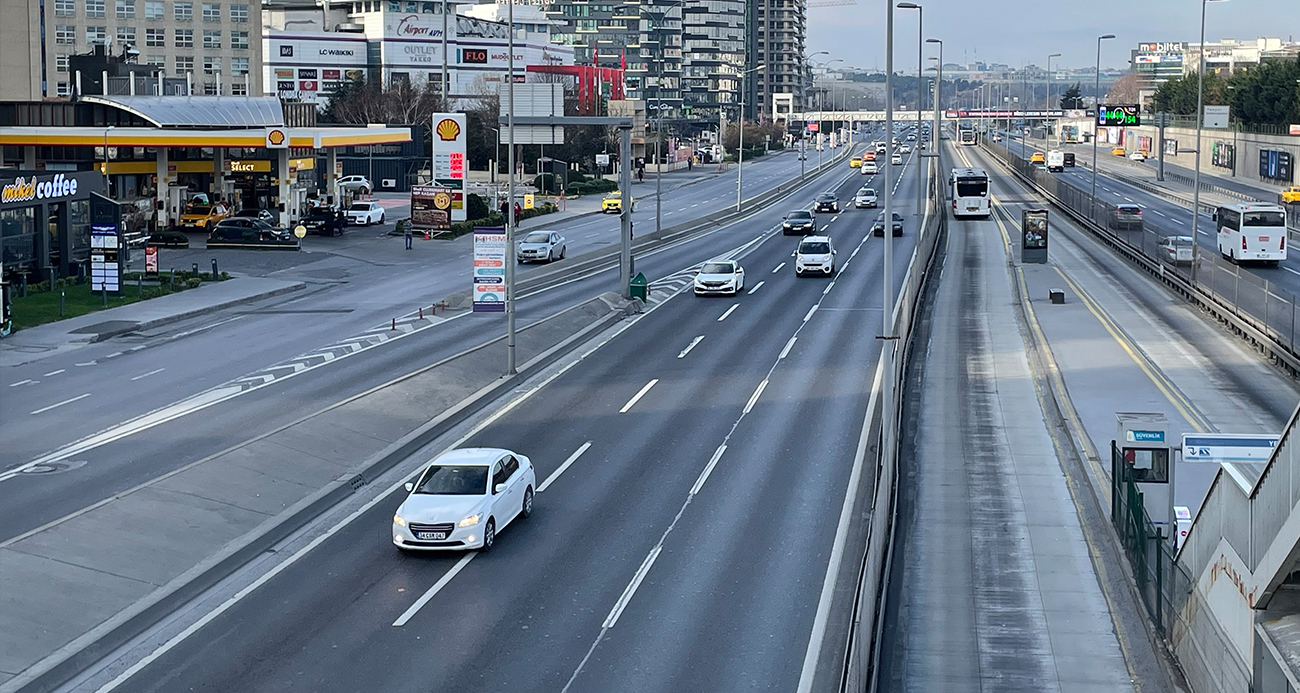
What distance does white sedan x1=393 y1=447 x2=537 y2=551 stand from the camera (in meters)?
22.2

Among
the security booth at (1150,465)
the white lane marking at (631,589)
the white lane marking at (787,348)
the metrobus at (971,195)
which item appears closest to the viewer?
the white lane marking at (631,589)

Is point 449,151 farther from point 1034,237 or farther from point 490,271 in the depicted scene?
point 490,271

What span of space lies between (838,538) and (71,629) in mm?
11670

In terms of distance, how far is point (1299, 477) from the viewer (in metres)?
14.1

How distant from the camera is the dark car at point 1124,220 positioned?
2736 inches

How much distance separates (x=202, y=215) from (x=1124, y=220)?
155 ft

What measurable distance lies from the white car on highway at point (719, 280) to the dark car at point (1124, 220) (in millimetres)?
24993

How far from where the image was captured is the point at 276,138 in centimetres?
7662

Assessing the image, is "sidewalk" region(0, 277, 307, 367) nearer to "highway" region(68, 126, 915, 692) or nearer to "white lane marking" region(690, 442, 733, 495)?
"highway" region(68, 126, 915, 692)

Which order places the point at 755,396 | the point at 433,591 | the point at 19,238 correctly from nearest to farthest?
the point at 433,591 → the point at 755,396 → the point at 19,238

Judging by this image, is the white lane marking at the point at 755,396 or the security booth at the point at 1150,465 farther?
the white lane marking at the point at 755,396

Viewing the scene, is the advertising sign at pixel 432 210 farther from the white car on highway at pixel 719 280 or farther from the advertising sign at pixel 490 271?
the advertising sign at pixel 490 271

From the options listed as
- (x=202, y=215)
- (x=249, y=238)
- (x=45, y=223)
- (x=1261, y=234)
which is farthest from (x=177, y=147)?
(x=1261, y=234)

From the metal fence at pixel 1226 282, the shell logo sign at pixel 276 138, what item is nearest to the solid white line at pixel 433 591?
the metal fence at pixel 1226 282
